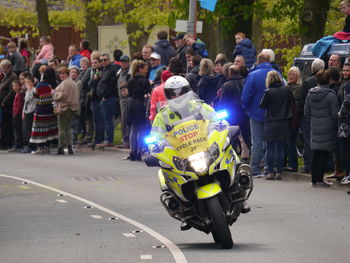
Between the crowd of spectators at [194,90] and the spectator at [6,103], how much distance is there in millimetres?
24

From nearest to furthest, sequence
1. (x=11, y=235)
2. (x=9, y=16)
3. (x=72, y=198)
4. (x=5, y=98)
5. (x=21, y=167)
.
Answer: (x=11, y=235)
(x=72, y=198)
(x=21, y=167)
(x=5, y=98)
(x=9, y=16)

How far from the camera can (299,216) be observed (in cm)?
1529

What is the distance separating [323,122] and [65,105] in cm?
918

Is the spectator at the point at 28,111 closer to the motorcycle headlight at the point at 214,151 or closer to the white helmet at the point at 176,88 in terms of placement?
the white helmet at the point at 176,88

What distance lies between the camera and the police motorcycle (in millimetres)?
12219

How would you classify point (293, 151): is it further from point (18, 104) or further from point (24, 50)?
point (24, 50)

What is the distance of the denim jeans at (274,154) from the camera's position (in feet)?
66.0

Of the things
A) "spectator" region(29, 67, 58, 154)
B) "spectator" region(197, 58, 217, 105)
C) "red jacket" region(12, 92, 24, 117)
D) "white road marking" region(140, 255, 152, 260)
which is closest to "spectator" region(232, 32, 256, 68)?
"spectator" region(197, 58, 217, 105)

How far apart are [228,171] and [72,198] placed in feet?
19.3

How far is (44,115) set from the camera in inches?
1068

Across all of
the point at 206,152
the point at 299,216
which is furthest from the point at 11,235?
the point at 299,216

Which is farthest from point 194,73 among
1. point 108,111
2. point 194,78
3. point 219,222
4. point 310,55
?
point 219,222

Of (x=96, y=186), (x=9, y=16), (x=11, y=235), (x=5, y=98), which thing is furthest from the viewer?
(x=9, y=16)

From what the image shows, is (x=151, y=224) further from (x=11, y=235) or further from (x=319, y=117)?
(x=319, y=117)
